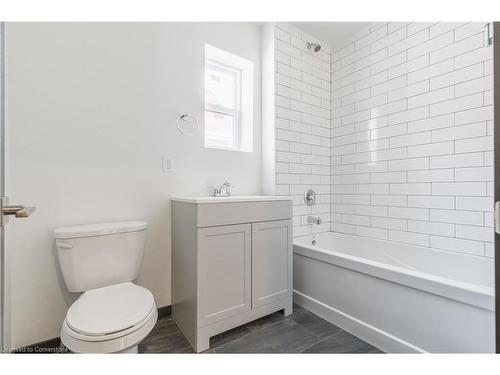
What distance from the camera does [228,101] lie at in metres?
2.40

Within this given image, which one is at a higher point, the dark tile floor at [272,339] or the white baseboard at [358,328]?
the white baseboard at [358,328]

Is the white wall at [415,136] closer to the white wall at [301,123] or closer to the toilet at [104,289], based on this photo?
the white wall at [301,123]

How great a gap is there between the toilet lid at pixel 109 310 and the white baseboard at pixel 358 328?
1.27 meters

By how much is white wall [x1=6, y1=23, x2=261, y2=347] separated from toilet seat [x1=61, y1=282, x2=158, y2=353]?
0.49m

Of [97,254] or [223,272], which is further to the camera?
[223,272]

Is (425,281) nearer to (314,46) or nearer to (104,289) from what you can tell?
(104,289)

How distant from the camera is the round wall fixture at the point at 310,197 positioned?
8.30 feet

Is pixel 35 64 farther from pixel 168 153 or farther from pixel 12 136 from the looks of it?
pixel 168 153

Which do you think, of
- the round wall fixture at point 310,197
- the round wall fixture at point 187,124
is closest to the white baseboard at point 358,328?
the round wall fixture at point 310,197

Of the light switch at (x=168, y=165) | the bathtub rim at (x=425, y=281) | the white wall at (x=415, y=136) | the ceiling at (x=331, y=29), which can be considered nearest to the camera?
the bathtub rim at (x=425, y=281)

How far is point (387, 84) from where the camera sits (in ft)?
7.36

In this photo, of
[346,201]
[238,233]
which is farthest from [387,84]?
[238,233]

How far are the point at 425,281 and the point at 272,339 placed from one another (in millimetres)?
986

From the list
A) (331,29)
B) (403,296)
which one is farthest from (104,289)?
(331,29)
